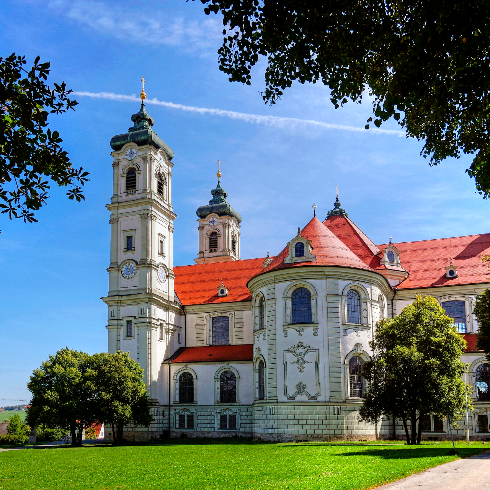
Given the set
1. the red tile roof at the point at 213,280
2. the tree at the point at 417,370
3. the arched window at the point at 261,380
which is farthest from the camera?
the red tile roof at the point at 213,280

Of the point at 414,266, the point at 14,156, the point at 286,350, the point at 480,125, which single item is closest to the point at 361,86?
the point at 480,125

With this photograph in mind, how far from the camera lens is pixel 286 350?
39.7m

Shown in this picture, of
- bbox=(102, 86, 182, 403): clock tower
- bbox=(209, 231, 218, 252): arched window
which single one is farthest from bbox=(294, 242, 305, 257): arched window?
bbox=(209, 231, 218, 252): arched window

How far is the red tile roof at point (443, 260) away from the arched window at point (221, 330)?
582 inches

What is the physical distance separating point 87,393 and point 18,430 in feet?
83.6

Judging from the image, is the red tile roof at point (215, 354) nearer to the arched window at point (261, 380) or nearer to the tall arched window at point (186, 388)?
the tall arched window at point (186, 388)

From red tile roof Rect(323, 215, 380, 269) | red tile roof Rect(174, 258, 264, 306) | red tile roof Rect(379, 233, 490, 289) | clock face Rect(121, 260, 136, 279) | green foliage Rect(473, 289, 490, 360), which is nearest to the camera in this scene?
green foliage Rect(473, 289, 490, 360)

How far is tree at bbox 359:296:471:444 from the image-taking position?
3156 cm

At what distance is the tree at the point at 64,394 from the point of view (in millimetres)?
42656

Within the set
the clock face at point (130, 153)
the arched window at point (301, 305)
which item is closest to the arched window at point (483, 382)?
the arched window at point (301, 305)

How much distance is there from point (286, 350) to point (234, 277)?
1670 centimetres

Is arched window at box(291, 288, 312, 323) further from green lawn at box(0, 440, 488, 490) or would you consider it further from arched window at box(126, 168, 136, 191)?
arched window at box(126, 168, 136, 191)

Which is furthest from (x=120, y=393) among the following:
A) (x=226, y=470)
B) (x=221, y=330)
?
(x=226, y=470)

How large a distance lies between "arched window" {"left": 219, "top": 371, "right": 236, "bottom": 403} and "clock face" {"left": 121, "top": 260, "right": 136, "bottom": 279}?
1125 cm
